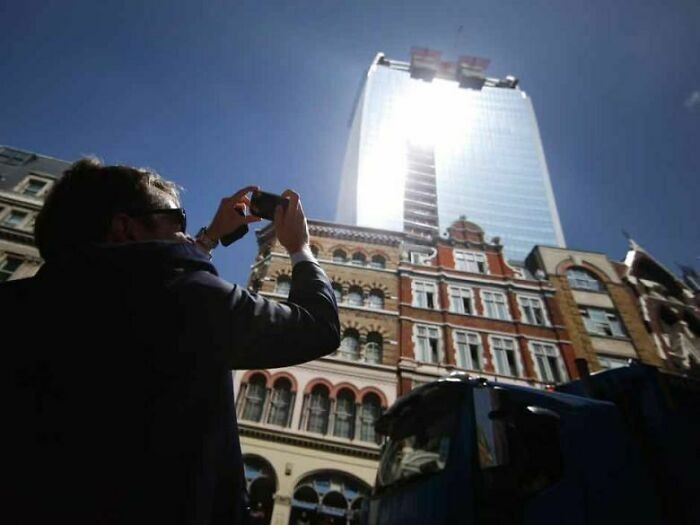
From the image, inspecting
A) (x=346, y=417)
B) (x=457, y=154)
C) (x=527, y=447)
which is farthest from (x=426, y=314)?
(x=457, y=154)

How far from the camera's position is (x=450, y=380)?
4461 millimetres

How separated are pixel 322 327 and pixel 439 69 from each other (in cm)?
9855

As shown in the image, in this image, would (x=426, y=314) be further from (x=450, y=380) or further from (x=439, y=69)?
(x=439, y=69)

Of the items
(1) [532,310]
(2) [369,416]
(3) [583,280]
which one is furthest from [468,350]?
(3) [583,280]

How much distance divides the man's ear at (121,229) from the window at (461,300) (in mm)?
18712

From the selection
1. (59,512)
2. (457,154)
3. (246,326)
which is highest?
(457,154)

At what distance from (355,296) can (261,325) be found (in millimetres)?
18313

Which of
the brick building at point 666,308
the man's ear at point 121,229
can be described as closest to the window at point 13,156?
the man's ear at point 121,229

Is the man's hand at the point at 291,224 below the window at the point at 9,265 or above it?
below

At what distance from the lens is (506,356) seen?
57.0ft

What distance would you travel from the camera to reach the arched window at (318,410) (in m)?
14.8

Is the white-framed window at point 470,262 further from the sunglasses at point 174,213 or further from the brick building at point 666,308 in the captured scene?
the sunglasses at point 174,213

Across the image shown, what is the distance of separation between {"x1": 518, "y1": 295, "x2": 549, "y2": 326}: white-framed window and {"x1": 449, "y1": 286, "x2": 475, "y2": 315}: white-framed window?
2686mm

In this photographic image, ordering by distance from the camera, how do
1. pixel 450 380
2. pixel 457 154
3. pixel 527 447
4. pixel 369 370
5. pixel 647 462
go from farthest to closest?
pixel 457 154
pixel 369 370
pixel 450 380
pixel 647 462
pixel 527 447
